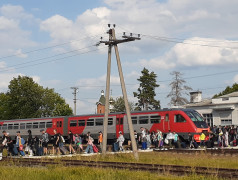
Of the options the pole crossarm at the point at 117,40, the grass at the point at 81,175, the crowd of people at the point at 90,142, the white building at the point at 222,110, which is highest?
the pole crossarm at the point at 117,40

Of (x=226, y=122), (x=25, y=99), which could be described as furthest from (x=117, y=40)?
(x=25, y=99)

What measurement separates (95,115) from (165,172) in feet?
80.5

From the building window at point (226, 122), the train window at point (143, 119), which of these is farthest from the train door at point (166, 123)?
the building window at point (226, 122)

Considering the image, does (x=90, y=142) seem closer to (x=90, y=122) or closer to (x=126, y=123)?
(x=126, y=123)

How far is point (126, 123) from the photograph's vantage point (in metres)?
35.2

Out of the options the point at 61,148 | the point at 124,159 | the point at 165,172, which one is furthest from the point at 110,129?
the point at 165,172

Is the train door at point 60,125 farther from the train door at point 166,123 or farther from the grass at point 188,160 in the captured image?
the grass at point 188,160

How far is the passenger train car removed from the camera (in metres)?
31.8

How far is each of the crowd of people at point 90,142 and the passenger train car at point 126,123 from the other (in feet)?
4.07

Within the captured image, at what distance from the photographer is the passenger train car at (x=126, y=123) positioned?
104ft

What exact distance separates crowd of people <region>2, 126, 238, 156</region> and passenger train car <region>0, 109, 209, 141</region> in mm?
1239

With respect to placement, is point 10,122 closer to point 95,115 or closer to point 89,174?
point 95,115

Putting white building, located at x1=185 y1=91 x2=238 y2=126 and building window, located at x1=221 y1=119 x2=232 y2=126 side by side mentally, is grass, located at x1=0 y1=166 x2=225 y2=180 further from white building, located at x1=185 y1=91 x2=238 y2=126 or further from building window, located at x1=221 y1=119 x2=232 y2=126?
building window, located at x1=221 y1=119 x2=232 y2=126

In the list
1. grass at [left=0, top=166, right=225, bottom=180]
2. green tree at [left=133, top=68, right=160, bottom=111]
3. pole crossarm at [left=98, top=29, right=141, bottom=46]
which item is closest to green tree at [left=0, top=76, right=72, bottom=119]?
green tree at [left=133, top=68, right=160, bottom=111]
